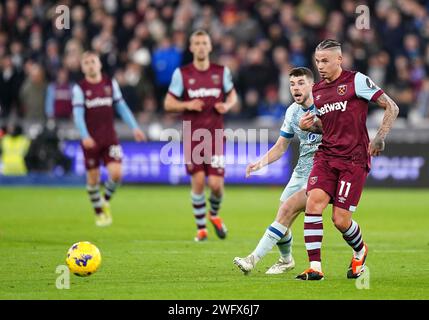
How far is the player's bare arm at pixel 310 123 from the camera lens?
10477 millimetres

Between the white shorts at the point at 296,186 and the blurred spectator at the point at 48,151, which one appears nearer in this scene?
the white shorts at the point at 296,186

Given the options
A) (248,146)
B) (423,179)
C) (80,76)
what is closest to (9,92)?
(80,76)

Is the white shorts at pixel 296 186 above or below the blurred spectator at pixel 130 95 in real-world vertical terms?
below

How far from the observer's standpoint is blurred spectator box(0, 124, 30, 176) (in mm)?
23969

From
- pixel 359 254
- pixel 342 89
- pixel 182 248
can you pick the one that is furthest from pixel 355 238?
pixel 182 248

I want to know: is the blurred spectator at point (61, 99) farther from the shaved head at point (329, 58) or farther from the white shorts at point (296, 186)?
the shaved head at point (329, 58)

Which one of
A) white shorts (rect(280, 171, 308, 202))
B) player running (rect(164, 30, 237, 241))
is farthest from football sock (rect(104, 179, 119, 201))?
white shorts (rect(280, 171, 308, 202))

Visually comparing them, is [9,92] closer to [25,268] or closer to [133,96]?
[133,96]

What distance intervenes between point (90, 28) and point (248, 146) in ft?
19.7

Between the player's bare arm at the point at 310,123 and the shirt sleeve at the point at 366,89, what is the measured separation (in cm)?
50

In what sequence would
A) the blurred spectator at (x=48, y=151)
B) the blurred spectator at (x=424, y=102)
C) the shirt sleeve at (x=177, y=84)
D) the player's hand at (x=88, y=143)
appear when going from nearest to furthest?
1. the shirt sleeve at (x=177, y=84)
2. the player's hand at (x=88, y=143)
3. the blurred spectator at (x=48, y=151)
4. the blurred spectator at (x=424, y=102)

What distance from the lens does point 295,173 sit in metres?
11.3

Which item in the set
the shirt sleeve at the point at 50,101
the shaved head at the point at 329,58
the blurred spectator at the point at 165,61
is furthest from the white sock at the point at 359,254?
the shirt sleeve at the point at 50,101
